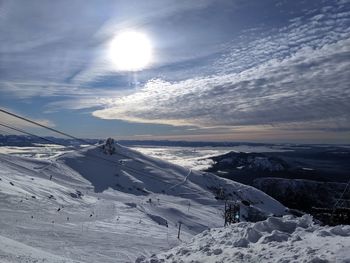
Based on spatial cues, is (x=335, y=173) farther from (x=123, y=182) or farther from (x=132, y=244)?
(x=132, y=244)

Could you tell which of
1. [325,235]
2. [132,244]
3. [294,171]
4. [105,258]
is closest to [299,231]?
[325,235]

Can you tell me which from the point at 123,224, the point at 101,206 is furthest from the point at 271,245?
Answer: the point at 101,206

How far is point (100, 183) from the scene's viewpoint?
→ 214 ft

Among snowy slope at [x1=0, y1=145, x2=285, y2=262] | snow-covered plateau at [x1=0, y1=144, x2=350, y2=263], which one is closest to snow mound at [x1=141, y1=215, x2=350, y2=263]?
snow-covered plateau at [x1=0, y1=144, x2=350, y2=263]

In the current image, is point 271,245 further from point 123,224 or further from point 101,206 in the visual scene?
point 101,206

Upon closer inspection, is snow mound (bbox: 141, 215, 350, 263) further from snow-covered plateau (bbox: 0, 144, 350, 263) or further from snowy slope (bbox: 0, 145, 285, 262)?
snowy slope (bbox: 0, 145, 285, 262)

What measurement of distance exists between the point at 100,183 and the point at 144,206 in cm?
1867

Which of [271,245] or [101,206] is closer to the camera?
[271,245]

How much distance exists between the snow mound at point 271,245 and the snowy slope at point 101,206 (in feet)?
16.2

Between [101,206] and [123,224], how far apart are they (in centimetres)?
1140

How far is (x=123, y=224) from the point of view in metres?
31.2

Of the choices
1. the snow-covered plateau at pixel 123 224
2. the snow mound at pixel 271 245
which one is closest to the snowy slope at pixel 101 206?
the snow-covered plateau at pixel 123 224

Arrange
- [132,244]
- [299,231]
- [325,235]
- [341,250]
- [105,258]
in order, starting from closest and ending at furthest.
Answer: [341,250] < [325,235] < [299,231] < [105,258] < [132,244]

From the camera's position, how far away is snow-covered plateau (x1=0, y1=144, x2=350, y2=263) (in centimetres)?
1278
